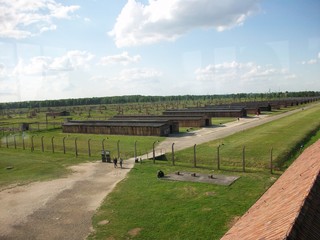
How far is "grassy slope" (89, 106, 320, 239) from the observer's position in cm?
1798

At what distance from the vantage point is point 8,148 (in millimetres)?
49812

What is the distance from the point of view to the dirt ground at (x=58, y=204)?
18.9m

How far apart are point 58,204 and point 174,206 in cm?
861

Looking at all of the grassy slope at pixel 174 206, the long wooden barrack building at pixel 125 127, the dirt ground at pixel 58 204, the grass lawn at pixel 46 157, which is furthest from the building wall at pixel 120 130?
the grassy slope at pixel 174 206

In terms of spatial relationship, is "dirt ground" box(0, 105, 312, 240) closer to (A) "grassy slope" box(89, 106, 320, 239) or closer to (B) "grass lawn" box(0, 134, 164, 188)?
(A) "grassy slope" box(89, 106, 320, 239)

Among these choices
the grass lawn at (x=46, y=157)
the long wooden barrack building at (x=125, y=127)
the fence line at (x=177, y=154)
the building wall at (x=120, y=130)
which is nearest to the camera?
the fence line at (x=177, y=154)

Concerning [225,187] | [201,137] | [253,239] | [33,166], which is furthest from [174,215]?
[201,137]

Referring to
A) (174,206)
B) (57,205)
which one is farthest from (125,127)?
(174,206)

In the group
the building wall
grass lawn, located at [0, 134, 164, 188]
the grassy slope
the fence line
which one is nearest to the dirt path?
the grassy slope

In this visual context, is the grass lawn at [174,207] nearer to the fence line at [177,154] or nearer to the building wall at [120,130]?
the fence line at [177,154]

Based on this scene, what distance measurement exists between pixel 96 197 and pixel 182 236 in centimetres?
948

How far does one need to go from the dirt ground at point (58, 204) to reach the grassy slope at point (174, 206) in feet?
3.68

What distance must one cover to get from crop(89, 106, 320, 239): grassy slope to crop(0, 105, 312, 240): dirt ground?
1.12 m

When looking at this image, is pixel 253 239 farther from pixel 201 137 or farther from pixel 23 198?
pixel 201 137
